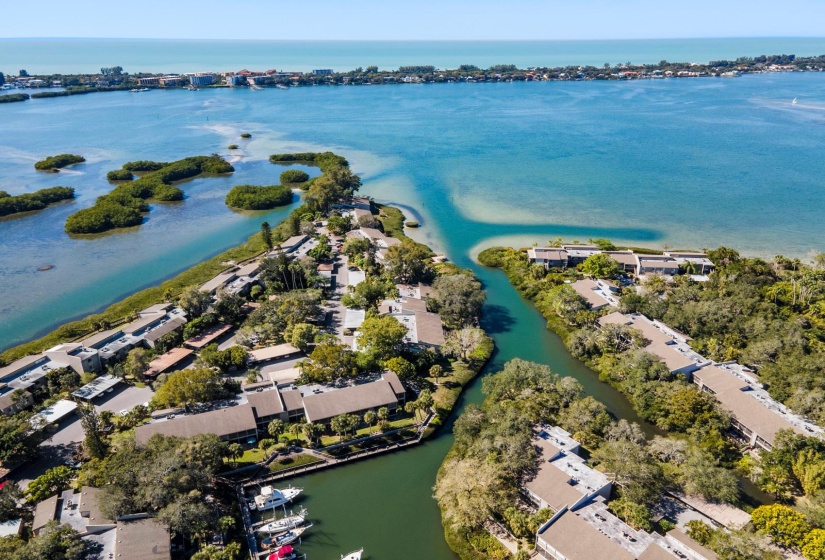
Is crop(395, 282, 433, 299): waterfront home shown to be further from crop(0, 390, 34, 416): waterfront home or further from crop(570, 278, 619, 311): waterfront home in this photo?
crop(0, 390, 34, 416): waterfront home

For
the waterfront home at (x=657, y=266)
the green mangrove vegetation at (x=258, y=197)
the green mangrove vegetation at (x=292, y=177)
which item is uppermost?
the green mangrove vegetation at (x=292, y=177)

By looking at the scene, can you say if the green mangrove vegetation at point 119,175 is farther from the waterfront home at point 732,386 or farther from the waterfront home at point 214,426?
the waterfront home at point 732,386

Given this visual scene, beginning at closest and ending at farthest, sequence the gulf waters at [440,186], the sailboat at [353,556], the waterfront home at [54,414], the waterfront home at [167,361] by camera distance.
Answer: the sailboat at [353,556], the waterfront home at [54,414], the gulf waters at [440,186], the waterfront home at [167,361]

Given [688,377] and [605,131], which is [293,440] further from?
[605,131]

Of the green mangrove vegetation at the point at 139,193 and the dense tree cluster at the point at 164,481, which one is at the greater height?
the green mangrove vegetation at the point at 139,193

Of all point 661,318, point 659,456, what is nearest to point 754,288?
point 661,318

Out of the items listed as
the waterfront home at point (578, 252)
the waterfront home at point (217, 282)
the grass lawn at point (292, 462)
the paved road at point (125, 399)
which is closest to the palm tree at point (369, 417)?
the grass lawn at point (292, 462)

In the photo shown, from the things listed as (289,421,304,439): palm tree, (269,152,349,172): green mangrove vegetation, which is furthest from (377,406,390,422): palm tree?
(269,152,349,172): green mangrove vegetation
